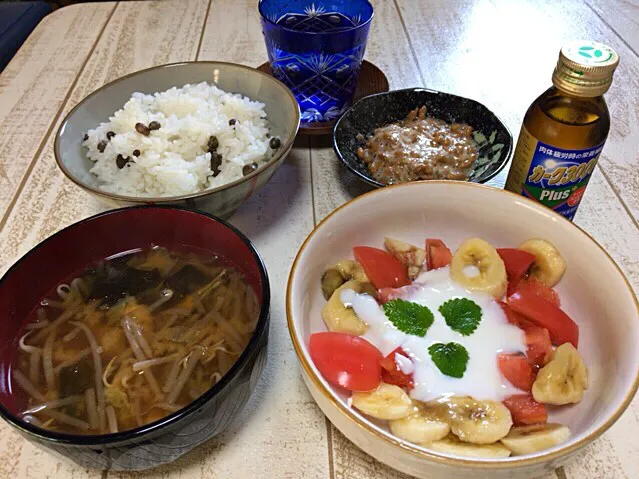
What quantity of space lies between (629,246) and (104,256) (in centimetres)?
119

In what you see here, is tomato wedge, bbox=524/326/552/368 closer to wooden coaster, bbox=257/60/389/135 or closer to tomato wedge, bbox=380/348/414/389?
tomato wedge, bbox=380/348/414/389

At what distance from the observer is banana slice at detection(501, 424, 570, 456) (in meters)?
0.79

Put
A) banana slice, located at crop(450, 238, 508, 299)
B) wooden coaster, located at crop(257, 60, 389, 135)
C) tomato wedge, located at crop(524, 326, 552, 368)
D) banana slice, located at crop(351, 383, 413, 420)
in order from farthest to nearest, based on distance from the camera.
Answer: wooden coaster, located at crop(257, 60, 389, 135) → banana slice, located at crop(450, 238, 508, 299) → tomato wedge, located at crop(524, 326, 552, 368) → banana slice, located at crop(351, 383, 413, 420)

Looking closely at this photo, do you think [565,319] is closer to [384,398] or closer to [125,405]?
[384,398]

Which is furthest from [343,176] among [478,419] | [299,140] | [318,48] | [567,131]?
[478,419]

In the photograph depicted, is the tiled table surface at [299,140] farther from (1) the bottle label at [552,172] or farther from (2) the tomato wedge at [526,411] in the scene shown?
(1) the bottle label at [552,172]

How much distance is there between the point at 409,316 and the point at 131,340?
0.52 m

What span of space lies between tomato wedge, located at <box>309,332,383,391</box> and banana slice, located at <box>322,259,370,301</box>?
161mm

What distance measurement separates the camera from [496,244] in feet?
3.81

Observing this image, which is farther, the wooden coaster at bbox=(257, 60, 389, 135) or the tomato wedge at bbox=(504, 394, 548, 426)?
the wooden coaster at bbox=(257, 60, 389, 135)

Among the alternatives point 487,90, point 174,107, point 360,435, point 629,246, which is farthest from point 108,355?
point 487,90

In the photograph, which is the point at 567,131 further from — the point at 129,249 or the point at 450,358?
the point at 129,249

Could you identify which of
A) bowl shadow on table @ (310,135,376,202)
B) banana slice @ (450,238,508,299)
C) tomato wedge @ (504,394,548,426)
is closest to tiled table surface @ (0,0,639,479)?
bowl shadow on table @ (310,135,376,202)

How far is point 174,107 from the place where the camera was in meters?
1.40
